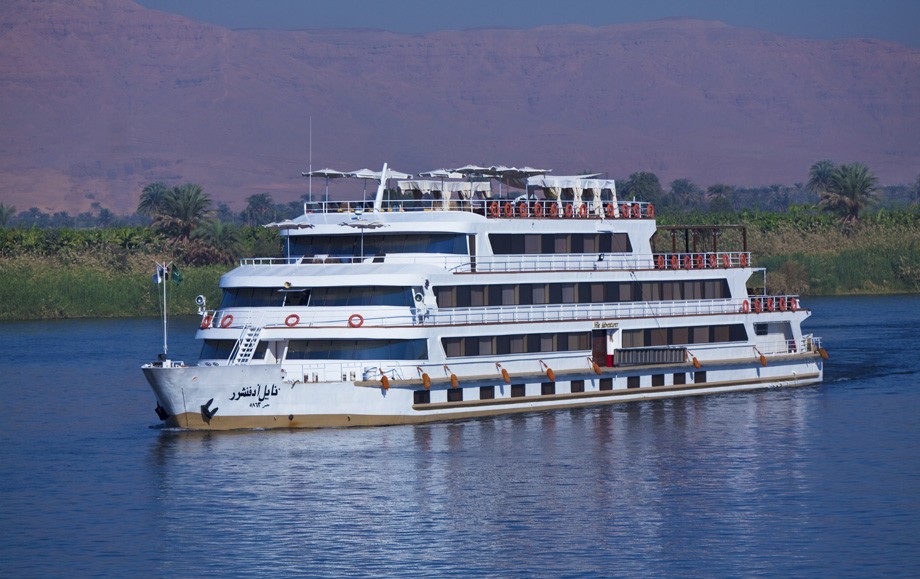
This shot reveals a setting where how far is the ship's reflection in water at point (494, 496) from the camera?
33.6 metres

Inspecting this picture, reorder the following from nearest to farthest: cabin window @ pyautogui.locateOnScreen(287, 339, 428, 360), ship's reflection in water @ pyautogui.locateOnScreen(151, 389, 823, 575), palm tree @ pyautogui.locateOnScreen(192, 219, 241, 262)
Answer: ship's reflection in water @ pyautogui.locateOnScreen(151, 389, 823, 575) → cabin window @ pyautogui.locateOnScreen(287, 339, 428, 360) → palm tree @ pyautogui.locateOnScreen(192, 219, 241, 262)

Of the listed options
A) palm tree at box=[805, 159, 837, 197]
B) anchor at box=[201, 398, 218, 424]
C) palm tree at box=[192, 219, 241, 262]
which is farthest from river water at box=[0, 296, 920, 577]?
palm tree at box=[805, 159, 837, 197]

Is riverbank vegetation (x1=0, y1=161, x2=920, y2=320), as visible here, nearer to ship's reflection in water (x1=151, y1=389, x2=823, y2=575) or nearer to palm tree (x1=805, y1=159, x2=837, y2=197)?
palm tree (x1=805, y1=159, x2=837, y2=197)

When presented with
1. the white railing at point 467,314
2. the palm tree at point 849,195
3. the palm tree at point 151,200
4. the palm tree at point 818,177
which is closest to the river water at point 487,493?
the white railing at point 467,314

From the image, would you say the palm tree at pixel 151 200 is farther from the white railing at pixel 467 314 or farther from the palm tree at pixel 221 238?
the white railing at pixel 467 314

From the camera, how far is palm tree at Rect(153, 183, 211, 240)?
10944 cm

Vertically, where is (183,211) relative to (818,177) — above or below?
below

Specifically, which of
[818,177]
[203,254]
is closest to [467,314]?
[203,254]

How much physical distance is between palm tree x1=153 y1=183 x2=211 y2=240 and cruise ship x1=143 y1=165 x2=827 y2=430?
57474 millimetres

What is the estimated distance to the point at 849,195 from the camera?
122938 millimetres

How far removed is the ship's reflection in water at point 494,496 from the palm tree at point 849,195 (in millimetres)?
76000

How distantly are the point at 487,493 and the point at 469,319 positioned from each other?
10.2 metres

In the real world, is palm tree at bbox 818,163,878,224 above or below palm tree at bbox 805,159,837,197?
below

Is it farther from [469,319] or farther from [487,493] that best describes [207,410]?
[487,493]
